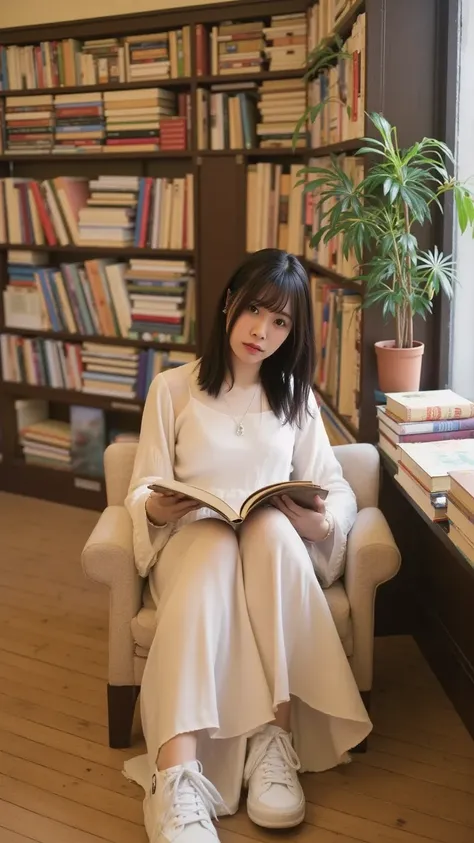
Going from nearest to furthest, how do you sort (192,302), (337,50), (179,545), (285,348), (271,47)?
(179,545) → (285,348) → (337,50) → (271,47) → (192,302)

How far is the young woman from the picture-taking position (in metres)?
1.81

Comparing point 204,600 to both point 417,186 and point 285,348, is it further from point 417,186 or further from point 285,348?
point 417,186

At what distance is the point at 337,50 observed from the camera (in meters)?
2.77

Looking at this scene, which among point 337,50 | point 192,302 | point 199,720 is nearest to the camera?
point 199,720

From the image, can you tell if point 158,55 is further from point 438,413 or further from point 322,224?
point 438,413

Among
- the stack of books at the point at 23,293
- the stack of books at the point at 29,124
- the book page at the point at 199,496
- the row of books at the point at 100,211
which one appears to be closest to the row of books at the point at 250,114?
the row of books at the point at 100,211

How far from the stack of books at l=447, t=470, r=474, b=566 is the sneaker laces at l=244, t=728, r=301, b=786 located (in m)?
0.58

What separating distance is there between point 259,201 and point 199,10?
70 centimetres

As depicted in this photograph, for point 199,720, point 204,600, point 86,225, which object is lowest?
point 199,720

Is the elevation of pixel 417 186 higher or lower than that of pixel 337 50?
lower

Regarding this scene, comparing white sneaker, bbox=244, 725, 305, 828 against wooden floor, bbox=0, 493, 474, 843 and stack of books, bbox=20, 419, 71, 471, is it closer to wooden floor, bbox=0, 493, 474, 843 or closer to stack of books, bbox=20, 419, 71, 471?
wooden floor, bbox=0, 493, 474, 843

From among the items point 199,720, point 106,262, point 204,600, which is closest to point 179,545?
point 204,600

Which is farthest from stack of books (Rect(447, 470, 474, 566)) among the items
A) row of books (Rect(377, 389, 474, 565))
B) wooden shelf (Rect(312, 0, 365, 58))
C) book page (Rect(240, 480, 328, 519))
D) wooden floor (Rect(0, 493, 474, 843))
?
wooden shelf (Rect(312, 0, 365, 58))

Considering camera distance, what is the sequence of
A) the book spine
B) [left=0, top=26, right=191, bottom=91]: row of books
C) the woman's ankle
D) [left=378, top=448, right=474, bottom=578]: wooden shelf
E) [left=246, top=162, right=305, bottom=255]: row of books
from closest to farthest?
[left=378, top=448, right=474, bottom=578]: wooden shelf < the woman's ankle < the book spine < [left=246, top=162, right=305, bottom=255]: row of books < [left=0, top=26, right=191, bottom=91]: row of books
